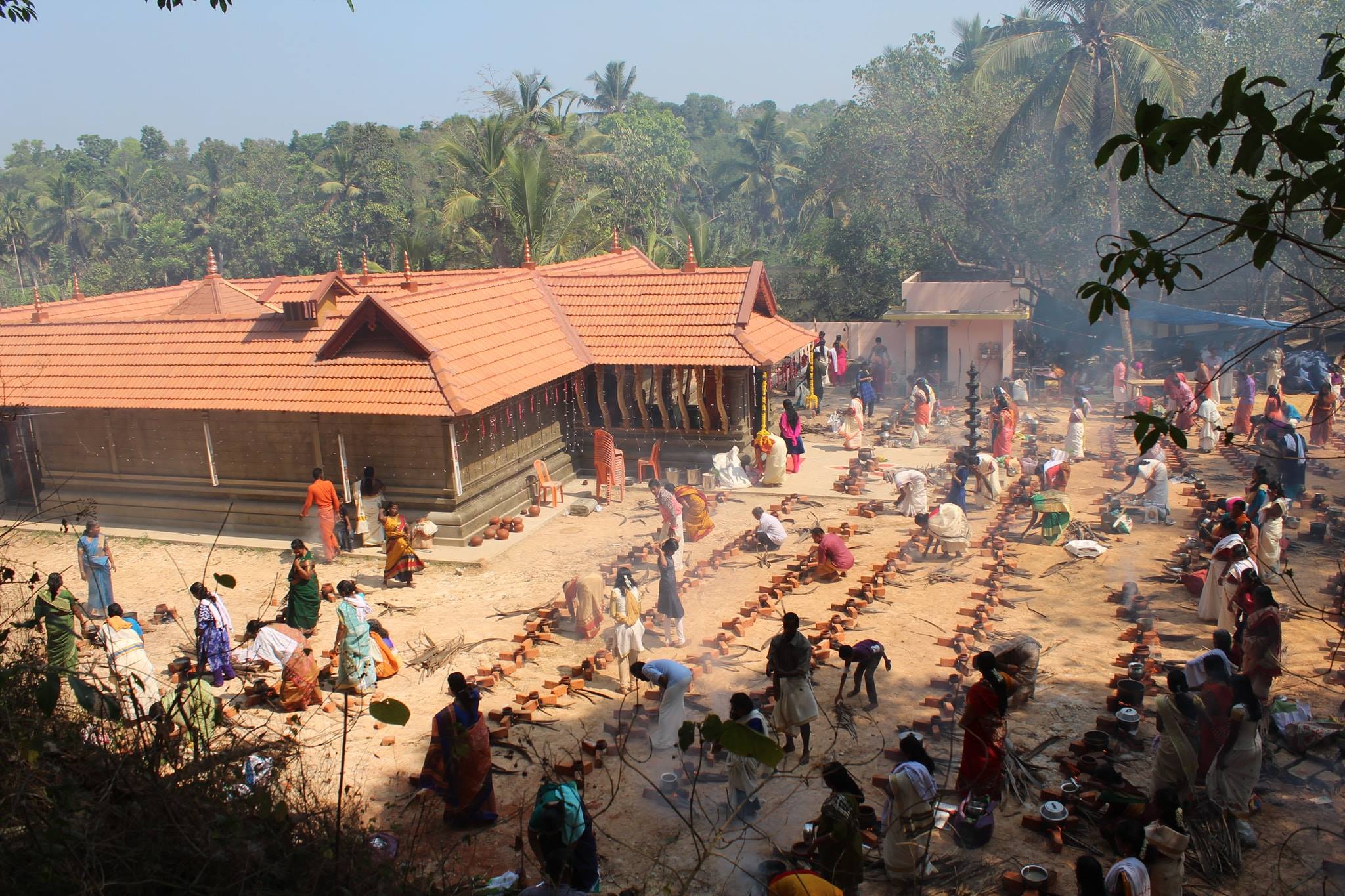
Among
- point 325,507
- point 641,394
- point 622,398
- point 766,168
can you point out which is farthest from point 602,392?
point 766,168

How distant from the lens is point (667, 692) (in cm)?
857

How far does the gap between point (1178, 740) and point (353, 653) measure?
24.2ft

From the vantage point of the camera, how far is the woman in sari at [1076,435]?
18.0m

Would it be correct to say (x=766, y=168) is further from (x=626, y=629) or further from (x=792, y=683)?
(x=792, y=683)

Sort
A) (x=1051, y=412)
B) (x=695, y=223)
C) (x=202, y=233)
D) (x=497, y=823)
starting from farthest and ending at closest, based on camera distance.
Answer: (x=202, y=233), (x=695, y=223), (x=1051, y=412), (x=497, y=823)

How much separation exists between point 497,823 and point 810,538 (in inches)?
307

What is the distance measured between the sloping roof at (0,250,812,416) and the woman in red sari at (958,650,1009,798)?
852 cm

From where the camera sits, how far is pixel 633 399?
18.3 meters

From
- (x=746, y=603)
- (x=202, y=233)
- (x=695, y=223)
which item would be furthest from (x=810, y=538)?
(x=202, y=233)

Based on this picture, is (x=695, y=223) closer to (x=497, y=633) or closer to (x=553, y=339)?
(x=553, y=339)

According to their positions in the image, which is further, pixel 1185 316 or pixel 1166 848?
pixel 1185 316

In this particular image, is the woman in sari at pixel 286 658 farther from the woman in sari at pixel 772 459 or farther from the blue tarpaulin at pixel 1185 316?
the blue tarpaulin at pixel 1185 316

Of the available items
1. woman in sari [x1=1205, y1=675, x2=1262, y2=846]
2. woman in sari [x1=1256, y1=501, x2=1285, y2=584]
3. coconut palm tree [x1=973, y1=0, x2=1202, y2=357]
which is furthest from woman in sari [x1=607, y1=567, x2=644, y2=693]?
coconut palm tree [x1=973, y1=0, x2=1202, y2=357]

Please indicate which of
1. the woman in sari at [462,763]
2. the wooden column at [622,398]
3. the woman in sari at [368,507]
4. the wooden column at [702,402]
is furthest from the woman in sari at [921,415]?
the woman in sari at [462,763]
